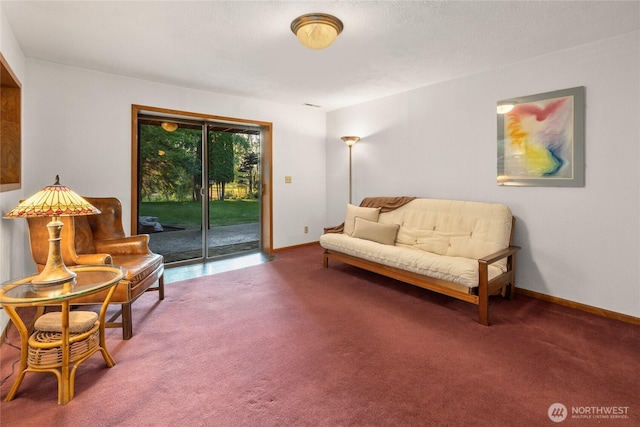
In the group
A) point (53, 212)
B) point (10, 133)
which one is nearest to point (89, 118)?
Result: point (10, 133)

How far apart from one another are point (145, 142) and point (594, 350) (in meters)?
4.93

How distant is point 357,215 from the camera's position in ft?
14.1

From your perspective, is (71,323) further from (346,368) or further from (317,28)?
(317,28)

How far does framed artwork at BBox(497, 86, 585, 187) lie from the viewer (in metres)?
2.87

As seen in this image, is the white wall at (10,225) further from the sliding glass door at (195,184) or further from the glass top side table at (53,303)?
the sliding glass door at (195,184)

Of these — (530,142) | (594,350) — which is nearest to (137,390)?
(594,350)

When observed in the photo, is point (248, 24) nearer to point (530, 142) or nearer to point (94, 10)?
point (94, 10)

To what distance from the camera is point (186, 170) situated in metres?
4.47

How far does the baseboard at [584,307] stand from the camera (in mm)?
2658

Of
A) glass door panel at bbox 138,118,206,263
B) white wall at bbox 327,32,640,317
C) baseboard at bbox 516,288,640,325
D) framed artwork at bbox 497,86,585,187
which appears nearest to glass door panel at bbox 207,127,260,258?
glass door panel at bbox 138,118,206,263

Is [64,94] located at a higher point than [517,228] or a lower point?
higher

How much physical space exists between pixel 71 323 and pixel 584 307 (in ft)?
13.0

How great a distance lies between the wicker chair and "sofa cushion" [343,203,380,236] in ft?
7.48

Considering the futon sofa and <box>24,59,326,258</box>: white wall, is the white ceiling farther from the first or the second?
the futon sofa
